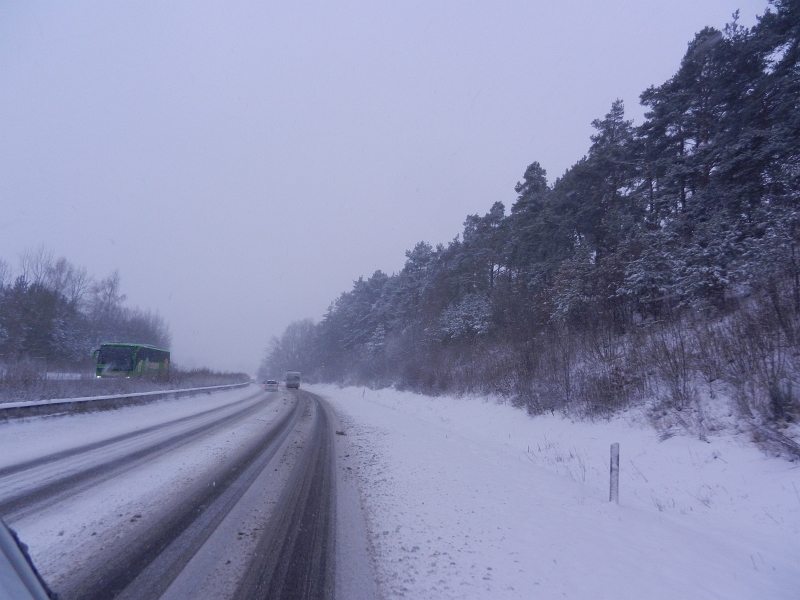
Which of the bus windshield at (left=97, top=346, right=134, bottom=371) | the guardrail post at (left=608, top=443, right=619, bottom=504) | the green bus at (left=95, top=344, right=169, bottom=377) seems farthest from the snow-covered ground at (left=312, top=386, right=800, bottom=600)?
the bus windshield at (left=97, top=346, right=134, bottom=371)

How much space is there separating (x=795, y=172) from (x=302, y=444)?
15.5 m

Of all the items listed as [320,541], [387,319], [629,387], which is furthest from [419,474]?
[387,319]

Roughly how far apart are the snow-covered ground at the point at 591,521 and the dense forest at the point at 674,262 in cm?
136

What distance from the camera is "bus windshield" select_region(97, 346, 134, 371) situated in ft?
95.0

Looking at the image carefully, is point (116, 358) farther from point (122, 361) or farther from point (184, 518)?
point (184, 518)

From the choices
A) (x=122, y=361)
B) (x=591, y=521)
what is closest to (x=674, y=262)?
(x=591, y=521)

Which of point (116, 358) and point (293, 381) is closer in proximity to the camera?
point (116, 358)

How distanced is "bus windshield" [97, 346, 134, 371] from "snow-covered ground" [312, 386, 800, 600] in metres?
26.8

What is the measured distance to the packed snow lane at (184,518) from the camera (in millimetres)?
3664

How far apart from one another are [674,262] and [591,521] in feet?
36.4

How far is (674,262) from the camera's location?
1359 centimetres

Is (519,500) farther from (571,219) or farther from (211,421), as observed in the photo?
(571,219)

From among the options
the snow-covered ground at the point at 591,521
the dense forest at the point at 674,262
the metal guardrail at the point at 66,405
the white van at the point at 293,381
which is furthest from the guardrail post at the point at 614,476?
the white van at the point at 293,381

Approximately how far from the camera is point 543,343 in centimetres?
1603
